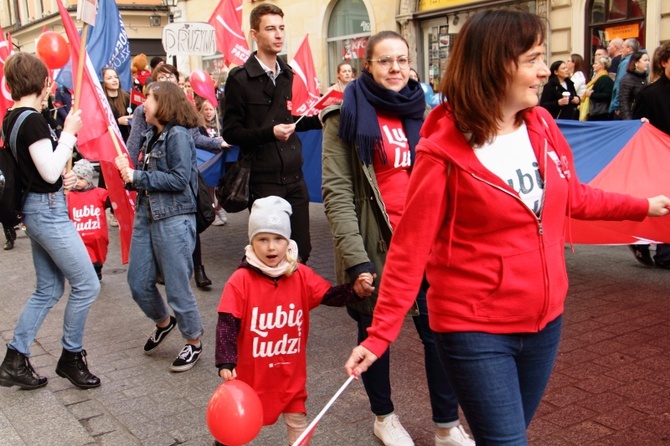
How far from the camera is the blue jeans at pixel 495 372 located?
7.98 ft

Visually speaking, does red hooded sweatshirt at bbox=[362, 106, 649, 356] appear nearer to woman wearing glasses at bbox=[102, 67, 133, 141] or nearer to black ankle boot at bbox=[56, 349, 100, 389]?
black ankle boot at bbox=[56, 349, 100, 389]

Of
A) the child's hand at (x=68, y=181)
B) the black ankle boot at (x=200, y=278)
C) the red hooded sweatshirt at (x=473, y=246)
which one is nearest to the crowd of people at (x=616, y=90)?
the black ankle boot at (x=200, y=278)

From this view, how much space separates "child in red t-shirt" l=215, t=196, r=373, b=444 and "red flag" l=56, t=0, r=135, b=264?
2413 millimetres

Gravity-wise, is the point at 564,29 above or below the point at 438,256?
above

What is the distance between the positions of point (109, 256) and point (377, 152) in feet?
20.1

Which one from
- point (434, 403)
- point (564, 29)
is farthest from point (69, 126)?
point (564, 29)

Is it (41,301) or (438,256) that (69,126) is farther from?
(438,256)

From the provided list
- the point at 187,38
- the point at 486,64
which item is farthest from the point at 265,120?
the point at 187,38

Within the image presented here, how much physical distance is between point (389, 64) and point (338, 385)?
2035 mm

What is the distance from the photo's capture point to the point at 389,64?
3570 mm

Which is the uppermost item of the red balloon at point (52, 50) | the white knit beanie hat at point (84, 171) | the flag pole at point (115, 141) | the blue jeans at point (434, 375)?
the red balloon at point (52, 50)

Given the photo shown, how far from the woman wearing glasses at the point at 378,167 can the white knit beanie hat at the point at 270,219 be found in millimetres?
227

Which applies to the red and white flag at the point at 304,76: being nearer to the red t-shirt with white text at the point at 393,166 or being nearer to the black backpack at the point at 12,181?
the black backpack at the point at 12,181

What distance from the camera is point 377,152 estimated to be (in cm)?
355
